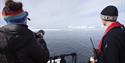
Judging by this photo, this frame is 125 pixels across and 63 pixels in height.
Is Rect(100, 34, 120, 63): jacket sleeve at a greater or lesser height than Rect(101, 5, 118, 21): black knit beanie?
lesser

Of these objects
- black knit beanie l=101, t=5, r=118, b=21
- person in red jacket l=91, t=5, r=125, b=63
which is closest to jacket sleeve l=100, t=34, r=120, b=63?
person in red jacket l=91, t=5, r=125, b=63

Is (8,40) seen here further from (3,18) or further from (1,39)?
(3,18)

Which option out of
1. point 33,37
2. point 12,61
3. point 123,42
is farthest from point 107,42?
point 12,61

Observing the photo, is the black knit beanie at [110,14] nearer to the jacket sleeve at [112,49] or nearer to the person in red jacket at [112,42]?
the person in red jacket at [112,42]

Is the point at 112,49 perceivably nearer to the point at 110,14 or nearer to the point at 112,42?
the point at 112,42

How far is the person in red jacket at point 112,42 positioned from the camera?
13.5ft

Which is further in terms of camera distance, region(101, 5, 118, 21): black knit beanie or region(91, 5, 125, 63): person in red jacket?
region(101, 5, 118, 21): black knit beanie

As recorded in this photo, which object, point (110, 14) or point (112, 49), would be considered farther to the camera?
point (110, 14)

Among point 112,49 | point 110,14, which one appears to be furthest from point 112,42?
point 110,14

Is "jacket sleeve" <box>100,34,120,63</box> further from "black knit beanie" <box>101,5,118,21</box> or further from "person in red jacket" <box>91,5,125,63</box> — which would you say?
"black knit beanie" <box>101,5,118,21</box>

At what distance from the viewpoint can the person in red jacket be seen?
4.11m

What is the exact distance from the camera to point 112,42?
4.11 metres

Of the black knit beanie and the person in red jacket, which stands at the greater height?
the black knit beanie

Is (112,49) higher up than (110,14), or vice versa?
(110,14)
